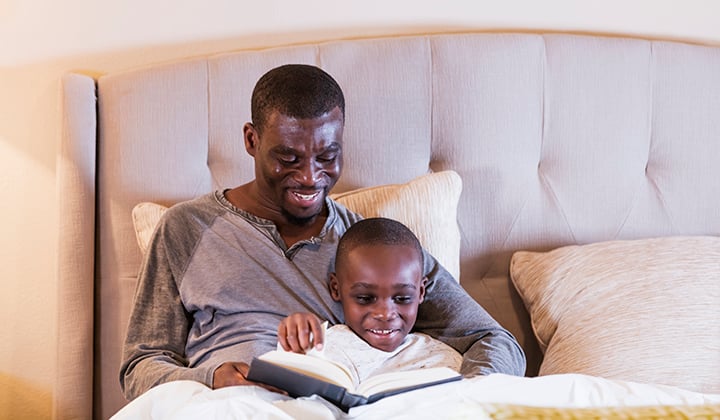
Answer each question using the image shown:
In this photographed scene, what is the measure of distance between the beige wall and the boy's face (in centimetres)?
70

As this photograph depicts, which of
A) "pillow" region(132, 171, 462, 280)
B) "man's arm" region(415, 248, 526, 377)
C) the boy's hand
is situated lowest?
"man's arm" region(415, 248, 526, 377)

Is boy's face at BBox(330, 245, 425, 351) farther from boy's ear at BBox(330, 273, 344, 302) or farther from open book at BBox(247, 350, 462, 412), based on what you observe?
open book at BBox(247, 350, 462, 412)

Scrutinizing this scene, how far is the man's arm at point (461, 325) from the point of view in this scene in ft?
5.54

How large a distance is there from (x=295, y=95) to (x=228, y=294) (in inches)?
14.7

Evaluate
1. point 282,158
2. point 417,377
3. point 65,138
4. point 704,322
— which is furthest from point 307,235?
point 704,322

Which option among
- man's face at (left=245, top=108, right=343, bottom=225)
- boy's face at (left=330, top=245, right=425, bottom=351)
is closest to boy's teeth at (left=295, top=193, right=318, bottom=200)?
man's face at (left=245, top=108, right=343, bottom=225)

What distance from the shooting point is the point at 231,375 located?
57.2 inches

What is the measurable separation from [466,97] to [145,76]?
2.29 feet

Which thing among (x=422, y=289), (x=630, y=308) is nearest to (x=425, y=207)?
(x=422, y=289)

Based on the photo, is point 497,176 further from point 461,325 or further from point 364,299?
point 364,299

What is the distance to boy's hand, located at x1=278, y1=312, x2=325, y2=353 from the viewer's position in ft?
4.69

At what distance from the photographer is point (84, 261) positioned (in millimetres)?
1962

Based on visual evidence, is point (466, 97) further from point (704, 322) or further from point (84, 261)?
point (84, 261)

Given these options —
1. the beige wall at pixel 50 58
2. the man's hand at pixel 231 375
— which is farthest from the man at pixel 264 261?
the beige wall at pixel 50 58
